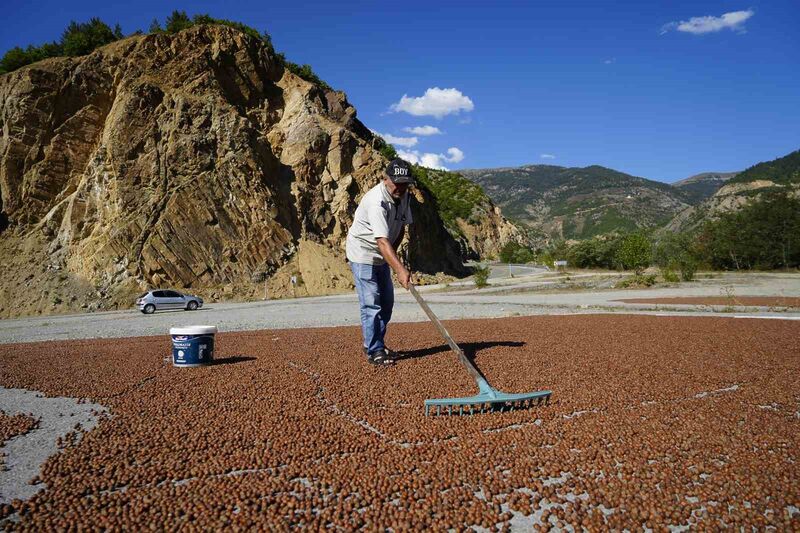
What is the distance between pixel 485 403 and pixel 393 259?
1892 mm

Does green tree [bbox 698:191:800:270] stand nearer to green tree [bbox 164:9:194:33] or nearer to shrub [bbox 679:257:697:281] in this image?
shrub [bbox 679:257:697:281]

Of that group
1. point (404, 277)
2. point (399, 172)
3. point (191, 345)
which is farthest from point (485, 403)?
point (191, 345)

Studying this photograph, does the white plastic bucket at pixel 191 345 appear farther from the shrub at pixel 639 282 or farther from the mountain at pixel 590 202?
the mountain at pixel 590 202

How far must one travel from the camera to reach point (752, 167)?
398 ft

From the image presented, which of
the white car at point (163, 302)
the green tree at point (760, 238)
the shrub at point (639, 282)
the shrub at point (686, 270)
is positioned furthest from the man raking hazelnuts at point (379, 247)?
the green tree at point (760, 238)

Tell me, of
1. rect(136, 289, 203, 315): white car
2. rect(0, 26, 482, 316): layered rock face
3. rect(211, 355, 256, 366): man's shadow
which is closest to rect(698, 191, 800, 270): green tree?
rect(0, 26, 482, 316): layered rock face

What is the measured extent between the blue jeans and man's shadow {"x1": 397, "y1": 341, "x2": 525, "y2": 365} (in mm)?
532

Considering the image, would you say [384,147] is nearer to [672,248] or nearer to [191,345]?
[672,248]

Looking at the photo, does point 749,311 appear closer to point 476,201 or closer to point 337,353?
point 337,353

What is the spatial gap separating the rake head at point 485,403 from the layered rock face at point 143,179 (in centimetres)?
2670

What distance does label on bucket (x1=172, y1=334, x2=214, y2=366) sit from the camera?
19.8 feet

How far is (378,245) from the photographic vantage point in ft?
18.4

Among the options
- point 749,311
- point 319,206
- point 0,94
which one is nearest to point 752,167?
point 319,206

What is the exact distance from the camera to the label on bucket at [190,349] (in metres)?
6.03
